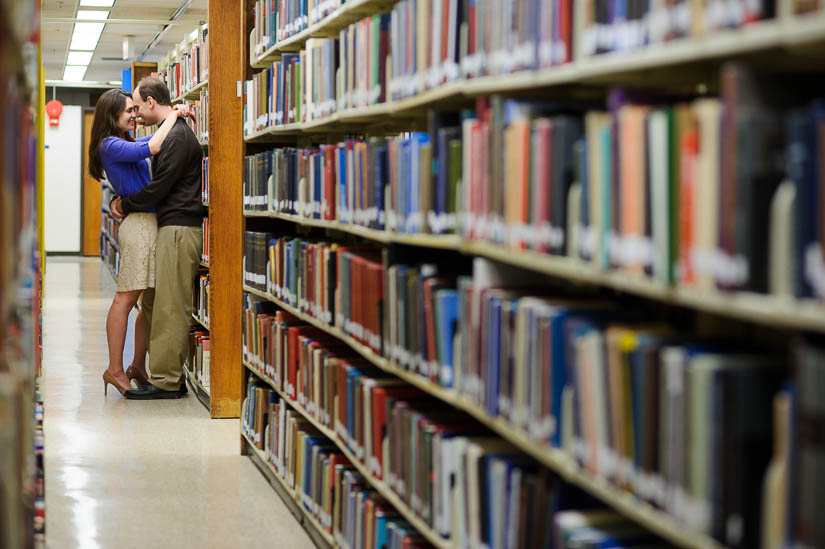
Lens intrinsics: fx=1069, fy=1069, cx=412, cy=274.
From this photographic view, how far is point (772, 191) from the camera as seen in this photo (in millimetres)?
1377

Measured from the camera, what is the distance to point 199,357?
239 inches

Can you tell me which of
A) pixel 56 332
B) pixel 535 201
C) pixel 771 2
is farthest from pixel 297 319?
→ pixel 56 332

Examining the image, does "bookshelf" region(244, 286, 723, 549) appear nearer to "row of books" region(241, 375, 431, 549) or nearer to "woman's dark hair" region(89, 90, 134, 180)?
"row of books" region(241, 375, 431, 549)

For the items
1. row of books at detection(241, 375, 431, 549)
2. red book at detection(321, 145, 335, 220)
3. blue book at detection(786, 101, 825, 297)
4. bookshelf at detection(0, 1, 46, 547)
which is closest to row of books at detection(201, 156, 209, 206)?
row of books at detection(241, 375, 431, 549)

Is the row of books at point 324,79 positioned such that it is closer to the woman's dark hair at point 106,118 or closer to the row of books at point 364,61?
the row of books at point 364,61

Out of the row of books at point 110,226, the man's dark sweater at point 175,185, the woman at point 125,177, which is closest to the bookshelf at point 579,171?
the man's dark sweater at point 175,185

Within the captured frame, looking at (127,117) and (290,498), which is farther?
Result: (127,117)

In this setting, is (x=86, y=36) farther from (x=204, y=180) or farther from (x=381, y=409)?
(x=381, y=409)

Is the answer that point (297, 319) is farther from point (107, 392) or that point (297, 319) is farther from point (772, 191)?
point (772, 191)

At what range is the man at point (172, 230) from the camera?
5762mm

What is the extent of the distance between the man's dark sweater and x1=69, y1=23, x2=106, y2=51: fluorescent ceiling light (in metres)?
5.72

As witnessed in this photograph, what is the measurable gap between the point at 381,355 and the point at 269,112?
1718 mm

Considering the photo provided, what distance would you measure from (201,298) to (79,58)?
28.9 feet

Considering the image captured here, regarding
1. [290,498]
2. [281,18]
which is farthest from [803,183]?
[281,18]
